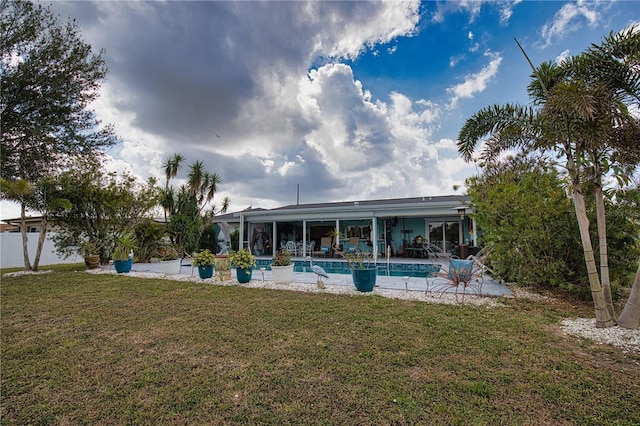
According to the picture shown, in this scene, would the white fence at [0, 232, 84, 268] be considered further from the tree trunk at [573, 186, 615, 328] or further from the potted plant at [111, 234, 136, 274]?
the tree trunk at [573, 186, 615, 328]

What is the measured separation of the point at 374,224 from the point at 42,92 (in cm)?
1331

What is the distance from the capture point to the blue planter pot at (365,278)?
7.04 m

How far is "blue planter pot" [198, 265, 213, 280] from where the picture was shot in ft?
30.7

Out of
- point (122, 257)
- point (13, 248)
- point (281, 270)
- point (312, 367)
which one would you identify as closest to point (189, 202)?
point (122, 257)

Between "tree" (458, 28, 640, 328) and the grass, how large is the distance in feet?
5.46

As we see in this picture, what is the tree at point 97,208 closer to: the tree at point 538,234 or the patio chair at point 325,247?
the patio chair at point 325,247

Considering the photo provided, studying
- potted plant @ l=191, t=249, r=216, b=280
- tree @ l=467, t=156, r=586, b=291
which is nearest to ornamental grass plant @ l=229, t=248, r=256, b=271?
potted plant @ l=191, t=249, r=216, b=280

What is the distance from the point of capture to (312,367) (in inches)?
127

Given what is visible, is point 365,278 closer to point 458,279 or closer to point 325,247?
point 458,279

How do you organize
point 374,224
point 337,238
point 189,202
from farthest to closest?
point 189,202 < point 337,238 < point 374,224

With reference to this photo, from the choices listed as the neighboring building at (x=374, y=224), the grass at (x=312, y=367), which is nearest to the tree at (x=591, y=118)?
the grass at (x=312, y=367)

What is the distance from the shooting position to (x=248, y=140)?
43.8 ft

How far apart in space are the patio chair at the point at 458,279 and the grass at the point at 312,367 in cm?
79

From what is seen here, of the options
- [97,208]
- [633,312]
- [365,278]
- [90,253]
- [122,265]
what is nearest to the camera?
[633,312]
